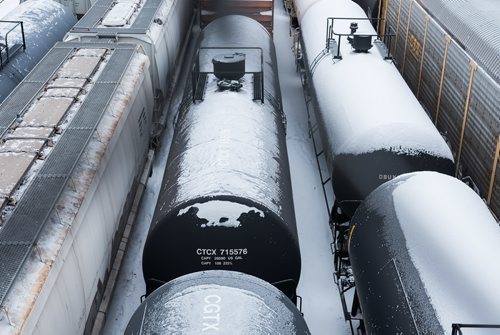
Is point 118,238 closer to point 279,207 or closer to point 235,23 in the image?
point 279,207

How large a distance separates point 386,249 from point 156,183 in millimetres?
7181

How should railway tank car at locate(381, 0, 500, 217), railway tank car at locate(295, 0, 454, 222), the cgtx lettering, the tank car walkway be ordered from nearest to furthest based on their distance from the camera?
the cgtx lettering
railway tank car at locate(295, 0, 454, 222)
the tank car walkway
railway tank car at locate(381, 0, 500, 217)

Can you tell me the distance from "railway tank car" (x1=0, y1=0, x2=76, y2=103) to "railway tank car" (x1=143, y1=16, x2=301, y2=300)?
15.3 feet

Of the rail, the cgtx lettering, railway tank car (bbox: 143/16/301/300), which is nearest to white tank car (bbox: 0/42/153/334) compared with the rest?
railway tank car (bbox: 143/16/301/300)

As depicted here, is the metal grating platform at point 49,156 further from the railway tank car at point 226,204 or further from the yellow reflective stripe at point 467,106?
the yellow reflective stripe at point 467,106

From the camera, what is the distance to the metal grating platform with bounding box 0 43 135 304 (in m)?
6.51

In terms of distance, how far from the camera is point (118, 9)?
561 inches

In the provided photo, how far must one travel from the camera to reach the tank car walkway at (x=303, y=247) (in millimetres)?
9695

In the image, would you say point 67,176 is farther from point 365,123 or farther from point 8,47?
point 8,47

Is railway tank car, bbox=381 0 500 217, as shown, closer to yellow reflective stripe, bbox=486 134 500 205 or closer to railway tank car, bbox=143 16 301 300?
yellow reflective stripe, bbox=486 134 500 205

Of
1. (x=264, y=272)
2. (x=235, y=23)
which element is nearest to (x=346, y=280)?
(x=264, y=272)

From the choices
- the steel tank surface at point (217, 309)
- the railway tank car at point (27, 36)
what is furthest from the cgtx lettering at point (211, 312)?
the railway tank car at point (27, 36)

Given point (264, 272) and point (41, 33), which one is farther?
point (41, 33)

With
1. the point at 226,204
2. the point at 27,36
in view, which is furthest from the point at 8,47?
the point at 226,204
